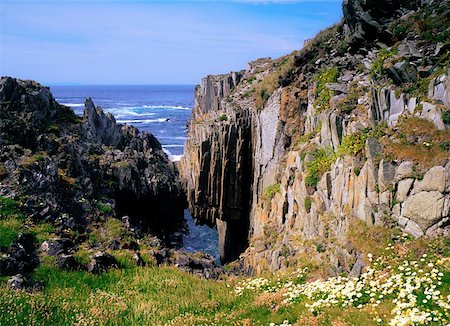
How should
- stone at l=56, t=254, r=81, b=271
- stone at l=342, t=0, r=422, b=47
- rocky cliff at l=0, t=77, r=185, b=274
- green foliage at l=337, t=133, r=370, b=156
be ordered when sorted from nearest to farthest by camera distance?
stone at l=56, t=254, r=81, b=271 < green foliage at l=337, t=133, r=370, b=156 < rocky cliff at l=0, t=77, r=185, b=274 < stone at l=342, t=0, r=422, b=47

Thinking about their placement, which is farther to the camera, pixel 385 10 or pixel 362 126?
pixel 385 10

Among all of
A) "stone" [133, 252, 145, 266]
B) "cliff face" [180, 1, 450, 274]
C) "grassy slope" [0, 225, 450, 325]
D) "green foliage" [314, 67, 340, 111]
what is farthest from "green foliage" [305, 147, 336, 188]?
"stone" [133, 252, 145, 266]

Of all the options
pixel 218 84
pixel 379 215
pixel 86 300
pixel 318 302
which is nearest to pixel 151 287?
pixel 86 300

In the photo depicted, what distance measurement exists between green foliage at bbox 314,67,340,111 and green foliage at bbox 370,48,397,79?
261cm

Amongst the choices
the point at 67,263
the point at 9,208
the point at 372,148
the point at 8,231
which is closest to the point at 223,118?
the point at 9,208

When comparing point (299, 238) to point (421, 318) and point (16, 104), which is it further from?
point (16, 104)

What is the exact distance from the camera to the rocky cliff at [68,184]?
18844 mm

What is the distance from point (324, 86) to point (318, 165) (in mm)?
5693

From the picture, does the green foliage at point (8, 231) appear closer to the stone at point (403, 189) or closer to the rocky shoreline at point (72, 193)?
the rocky shoreline at point (72, 193)

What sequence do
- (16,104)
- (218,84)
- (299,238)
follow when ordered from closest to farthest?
(299,238), (16,104), (218,84)

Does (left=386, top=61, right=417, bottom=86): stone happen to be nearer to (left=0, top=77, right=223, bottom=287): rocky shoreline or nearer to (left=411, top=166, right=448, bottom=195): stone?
(left=411, top=166, right=448, bottom=195): stone

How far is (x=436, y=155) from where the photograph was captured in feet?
43.2

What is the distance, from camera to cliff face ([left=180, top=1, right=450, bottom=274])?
45.0 feet

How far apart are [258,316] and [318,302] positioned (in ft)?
5.44
